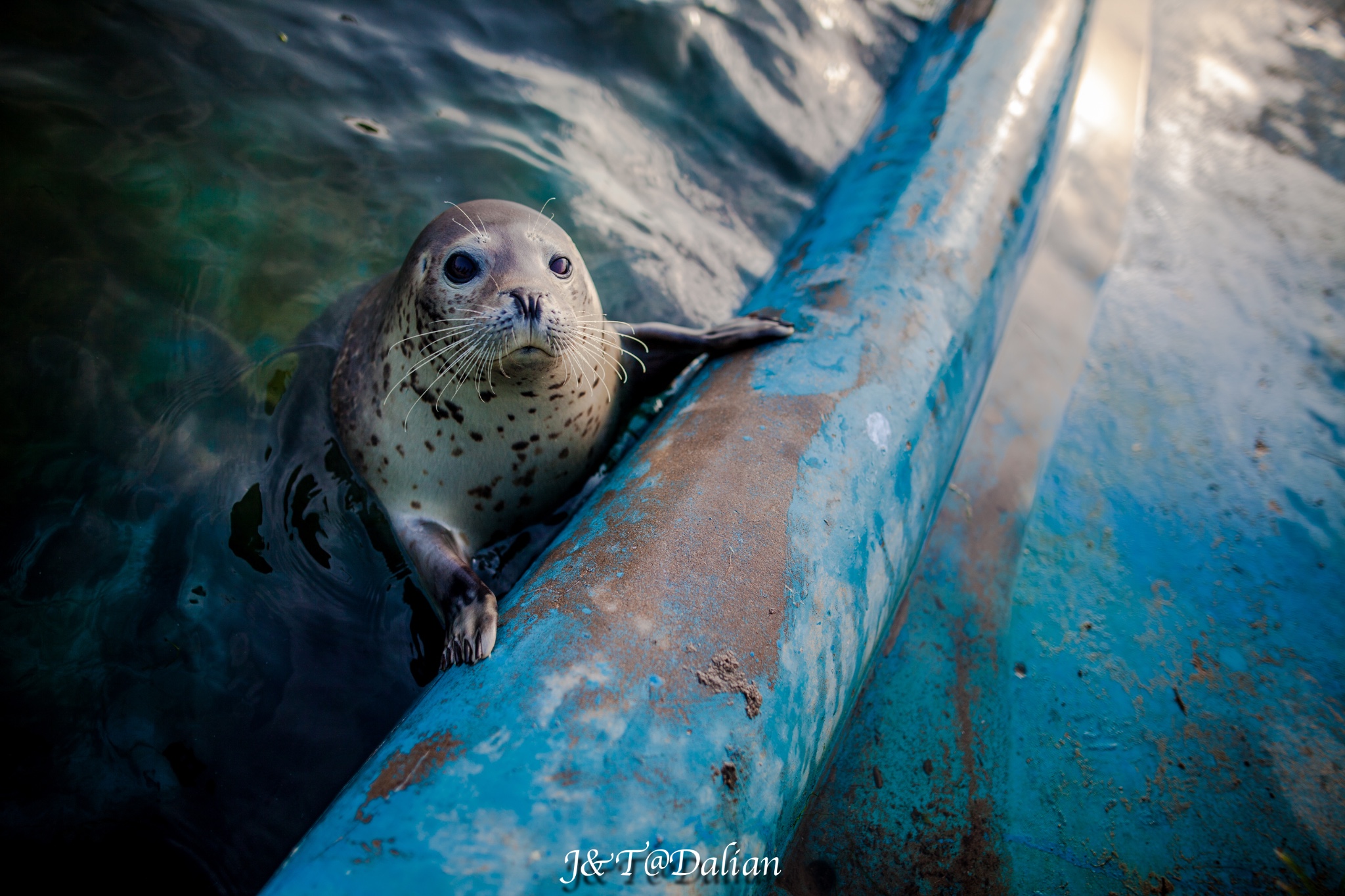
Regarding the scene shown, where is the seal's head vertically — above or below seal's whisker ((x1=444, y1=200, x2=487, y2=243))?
below

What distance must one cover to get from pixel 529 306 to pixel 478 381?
38 cm

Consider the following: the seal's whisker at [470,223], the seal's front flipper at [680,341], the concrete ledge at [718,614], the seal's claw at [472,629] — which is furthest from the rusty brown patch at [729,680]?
the seal's whisker at [470,223]

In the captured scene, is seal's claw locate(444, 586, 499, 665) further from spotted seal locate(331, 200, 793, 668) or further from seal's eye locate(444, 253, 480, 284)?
seal's eye locate(444, 253, 480, 284)

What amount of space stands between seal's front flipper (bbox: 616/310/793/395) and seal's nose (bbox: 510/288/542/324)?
2.21ft

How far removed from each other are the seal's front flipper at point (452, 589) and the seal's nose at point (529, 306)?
2.32 ft

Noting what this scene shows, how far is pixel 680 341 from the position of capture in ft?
8.77

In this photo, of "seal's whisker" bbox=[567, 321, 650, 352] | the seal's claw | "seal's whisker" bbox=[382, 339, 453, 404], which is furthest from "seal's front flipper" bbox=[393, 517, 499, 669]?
"seal's whisker" bbox=[567, 321, 650, 352]

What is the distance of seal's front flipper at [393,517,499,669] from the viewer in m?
1.66

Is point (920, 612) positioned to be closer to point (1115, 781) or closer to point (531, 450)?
point (1115, 781)

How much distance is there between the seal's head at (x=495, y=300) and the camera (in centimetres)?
198

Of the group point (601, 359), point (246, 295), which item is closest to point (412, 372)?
point (601, 359)

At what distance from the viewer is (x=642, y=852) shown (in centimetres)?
129

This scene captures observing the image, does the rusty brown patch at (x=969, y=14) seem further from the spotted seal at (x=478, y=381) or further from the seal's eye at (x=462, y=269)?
the seal's eye at (x=462, y=269)

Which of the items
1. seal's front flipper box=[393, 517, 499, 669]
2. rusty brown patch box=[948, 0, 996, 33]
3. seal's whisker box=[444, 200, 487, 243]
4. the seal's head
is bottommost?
seal's front flipper box=[393, 517, 499, 669]
